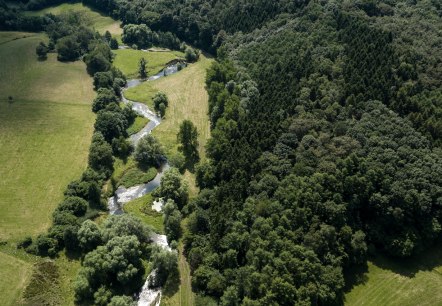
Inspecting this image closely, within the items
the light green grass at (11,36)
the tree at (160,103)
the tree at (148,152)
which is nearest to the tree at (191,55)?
the tree at (160,103)

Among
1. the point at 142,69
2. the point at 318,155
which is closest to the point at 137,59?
the point at 142,69

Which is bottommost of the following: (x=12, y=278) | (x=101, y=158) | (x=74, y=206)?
(x=12, y=278)

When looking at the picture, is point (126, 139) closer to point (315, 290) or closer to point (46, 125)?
point (46, 125)

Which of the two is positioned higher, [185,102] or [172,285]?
[185,102]

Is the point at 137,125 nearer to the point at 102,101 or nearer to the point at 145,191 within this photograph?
the point at 102,101

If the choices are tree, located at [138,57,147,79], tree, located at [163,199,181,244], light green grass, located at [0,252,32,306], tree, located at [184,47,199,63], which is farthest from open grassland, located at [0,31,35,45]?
tree, located at [163,199,181,244]

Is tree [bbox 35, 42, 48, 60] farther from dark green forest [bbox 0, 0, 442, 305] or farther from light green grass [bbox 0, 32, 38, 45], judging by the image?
dark green forest [bbox 0, 0, 442, 305]
